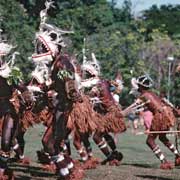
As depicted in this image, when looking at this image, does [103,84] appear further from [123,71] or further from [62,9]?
[62,9]

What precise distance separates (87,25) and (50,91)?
40.3 metres

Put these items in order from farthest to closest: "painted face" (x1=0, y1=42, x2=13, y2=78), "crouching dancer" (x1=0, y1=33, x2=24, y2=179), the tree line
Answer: the tree line
"painted face" (x1=0, y1=42, x2=13, y2=78)
"crouching dancer" (x1=0, y1=33, x2=24, y2=179)

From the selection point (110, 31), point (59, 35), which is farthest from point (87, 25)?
point (59, 35)

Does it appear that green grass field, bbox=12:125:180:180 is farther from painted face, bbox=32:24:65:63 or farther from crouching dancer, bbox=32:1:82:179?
painted face, bbox=32:24:65:63

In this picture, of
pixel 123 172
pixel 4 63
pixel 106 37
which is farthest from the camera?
pixel 106 37

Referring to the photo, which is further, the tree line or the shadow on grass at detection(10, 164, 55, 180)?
the tree line

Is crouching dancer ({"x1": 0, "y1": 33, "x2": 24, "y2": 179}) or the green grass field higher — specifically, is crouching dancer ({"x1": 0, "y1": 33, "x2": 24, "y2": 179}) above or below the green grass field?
above

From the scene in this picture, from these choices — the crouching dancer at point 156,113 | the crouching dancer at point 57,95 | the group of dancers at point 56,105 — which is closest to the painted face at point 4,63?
the group of dancers at point 56,105

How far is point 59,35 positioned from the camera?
923 cm

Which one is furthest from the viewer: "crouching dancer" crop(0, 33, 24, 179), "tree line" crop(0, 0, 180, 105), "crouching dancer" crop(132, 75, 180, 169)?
"tree line" crop(0, 0, 180, 105)

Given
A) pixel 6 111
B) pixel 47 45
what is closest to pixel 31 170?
pixel 6 111

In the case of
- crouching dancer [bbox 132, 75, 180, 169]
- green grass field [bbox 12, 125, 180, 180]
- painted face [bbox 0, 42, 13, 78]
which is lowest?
green grass field [bbox 12, 125, 180, 180]

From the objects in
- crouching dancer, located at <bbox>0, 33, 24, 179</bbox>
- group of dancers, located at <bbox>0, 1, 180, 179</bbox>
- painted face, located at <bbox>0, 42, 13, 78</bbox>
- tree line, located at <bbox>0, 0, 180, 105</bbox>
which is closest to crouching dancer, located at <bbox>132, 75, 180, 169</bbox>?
group of dancers, located at <bbox>0, 1, 180, 179</bbox>

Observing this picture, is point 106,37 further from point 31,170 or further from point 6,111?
point 6,111
